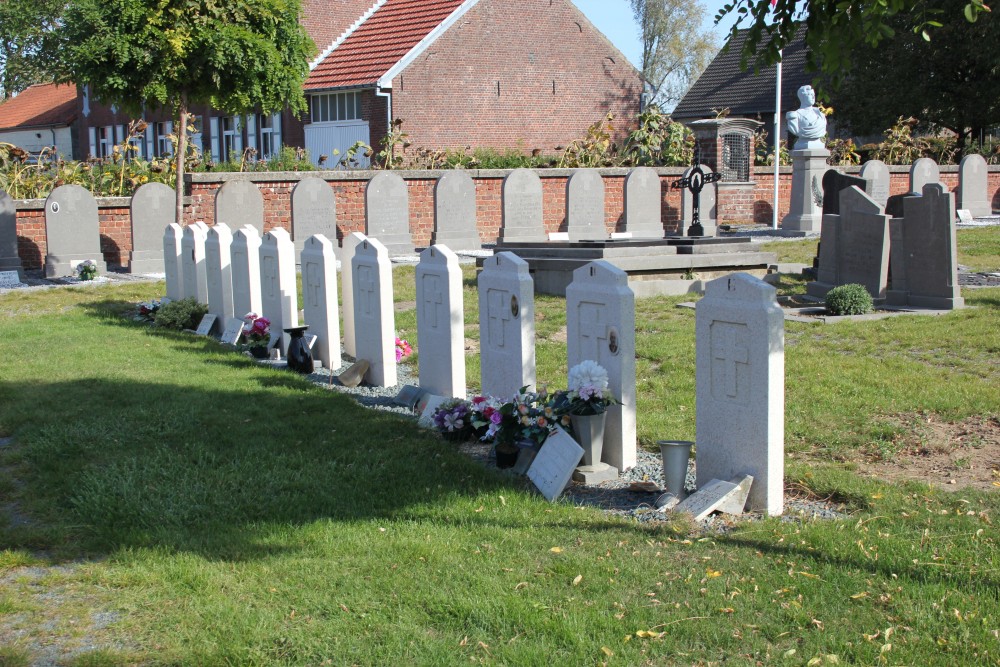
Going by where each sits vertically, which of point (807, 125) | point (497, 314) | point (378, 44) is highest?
point (378, 44)

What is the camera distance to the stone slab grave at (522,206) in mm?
21812

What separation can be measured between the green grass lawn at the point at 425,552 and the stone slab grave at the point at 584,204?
14716mm

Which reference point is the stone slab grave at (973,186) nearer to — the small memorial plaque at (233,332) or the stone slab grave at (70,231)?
the stone slab grave at (70,231)

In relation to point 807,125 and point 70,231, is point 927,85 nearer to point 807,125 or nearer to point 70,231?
point 807,125

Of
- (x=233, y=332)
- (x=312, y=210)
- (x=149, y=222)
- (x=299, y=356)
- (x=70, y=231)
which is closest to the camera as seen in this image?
(x=299, y=356)

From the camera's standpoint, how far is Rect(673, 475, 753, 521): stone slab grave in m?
5.21

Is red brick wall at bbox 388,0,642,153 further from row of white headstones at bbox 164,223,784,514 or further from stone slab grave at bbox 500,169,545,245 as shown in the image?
row of white headstones at bbox 164,223,784,514

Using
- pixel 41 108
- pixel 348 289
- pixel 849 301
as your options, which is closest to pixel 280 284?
pixel 348 289

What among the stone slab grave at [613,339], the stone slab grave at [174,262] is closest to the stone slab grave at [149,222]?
the stone slab grave at [174,262]

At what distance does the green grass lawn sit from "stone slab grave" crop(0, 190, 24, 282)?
10875mm

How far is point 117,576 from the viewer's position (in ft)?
15.3

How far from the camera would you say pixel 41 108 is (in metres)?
54.8

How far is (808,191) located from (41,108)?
147 ft

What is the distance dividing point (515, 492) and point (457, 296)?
2.36 metres
